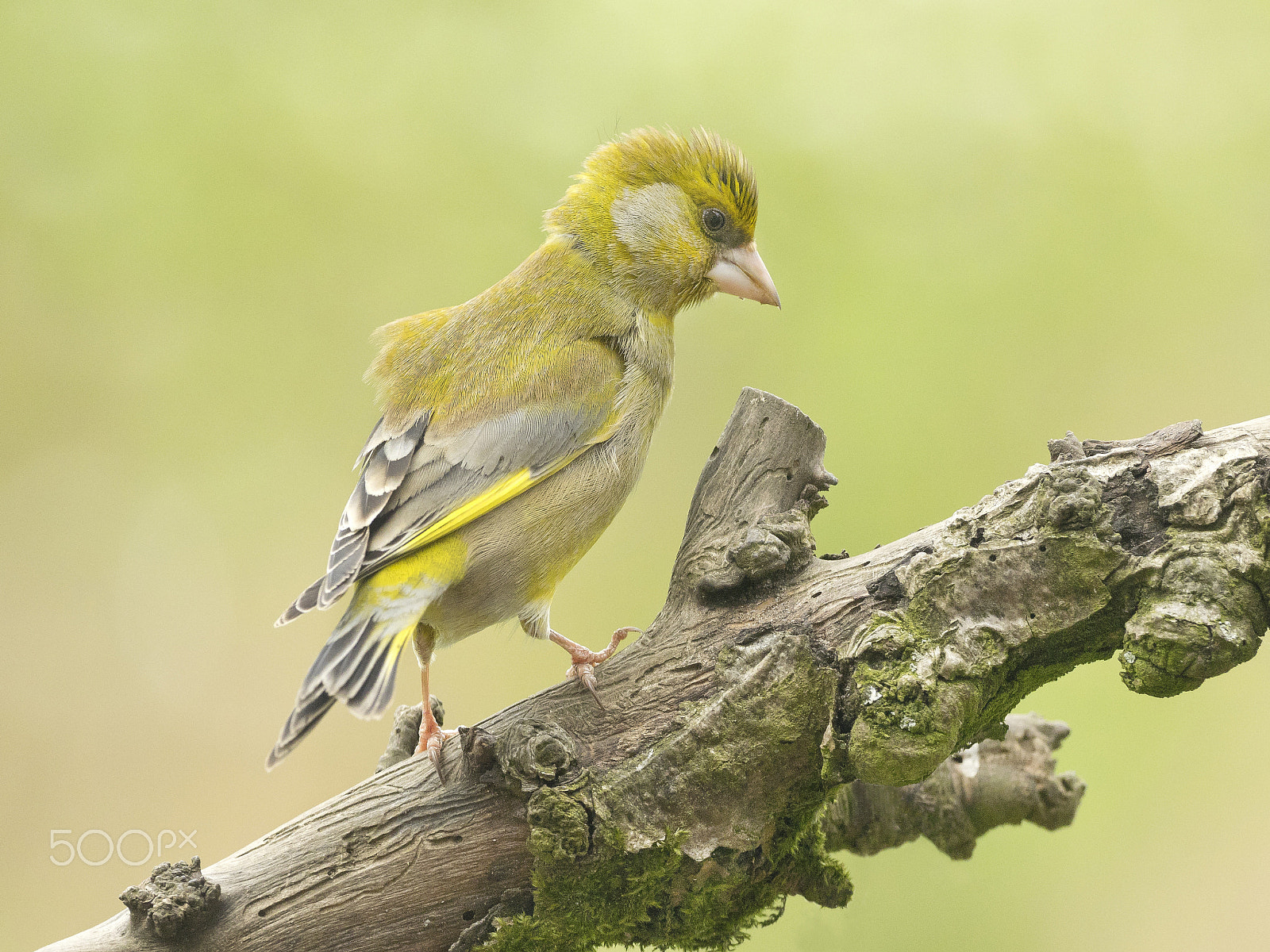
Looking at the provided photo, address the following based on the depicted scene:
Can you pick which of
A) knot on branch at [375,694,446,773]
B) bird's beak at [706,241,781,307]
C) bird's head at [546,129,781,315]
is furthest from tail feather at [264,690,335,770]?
bird's beak at [706,241,781,307]

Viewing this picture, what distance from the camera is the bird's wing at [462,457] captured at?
2.49 metres

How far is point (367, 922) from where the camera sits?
2162 mm

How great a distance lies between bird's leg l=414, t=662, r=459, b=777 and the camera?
2.28 metres

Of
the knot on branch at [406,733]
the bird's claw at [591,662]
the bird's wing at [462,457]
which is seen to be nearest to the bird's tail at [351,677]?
the bird's wing at [462,457]

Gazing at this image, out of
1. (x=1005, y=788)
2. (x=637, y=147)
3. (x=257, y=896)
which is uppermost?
(x=637, y=147)

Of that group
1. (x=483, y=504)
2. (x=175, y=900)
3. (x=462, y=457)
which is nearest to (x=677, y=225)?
(x=462, y=457)

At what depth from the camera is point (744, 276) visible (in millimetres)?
3199

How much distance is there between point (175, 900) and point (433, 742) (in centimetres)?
59

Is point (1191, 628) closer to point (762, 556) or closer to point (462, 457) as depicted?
point (762, 556)

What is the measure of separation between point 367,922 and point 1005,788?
65.8 inches

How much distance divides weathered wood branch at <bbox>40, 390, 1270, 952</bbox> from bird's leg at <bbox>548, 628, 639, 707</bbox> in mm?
33

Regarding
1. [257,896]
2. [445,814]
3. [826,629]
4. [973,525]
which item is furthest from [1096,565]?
[257,896]

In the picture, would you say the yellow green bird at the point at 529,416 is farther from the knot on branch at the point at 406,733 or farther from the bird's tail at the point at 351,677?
the knot on branch at the point at 406,733

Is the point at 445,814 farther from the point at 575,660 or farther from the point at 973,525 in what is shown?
the point at 973,525
